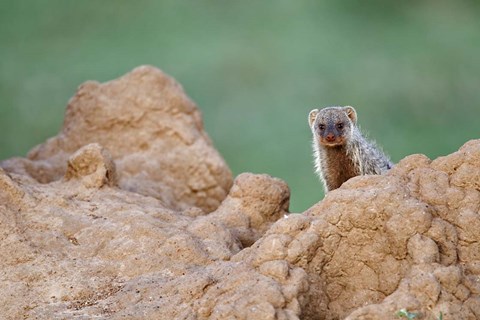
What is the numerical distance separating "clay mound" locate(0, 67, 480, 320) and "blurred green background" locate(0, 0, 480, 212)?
1065 centimetres

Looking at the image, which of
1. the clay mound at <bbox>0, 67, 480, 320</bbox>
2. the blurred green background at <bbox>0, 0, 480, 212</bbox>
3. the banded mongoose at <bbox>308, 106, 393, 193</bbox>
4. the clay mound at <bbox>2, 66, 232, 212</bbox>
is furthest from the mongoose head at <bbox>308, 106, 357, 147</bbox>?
the blurred green background at <bbox>0, 0, 480, 212</bbox>

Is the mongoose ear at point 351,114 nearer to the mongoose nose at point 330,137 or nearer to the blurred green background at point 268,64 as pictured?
the mongoose nose at point 330,137

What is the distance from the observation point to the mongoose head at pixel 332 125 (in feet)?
28.6

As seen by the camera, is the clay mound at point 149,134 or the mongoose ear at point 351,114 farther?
the clay mound at point 149,134

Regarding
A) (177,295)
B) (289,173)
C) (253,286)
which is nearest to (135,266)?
(177,295)

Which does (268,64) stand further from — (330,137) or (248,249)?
(248,249)

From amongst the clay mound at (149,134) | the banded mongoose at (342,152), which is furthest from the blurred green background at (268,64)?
the banded mongoose at (342,152)

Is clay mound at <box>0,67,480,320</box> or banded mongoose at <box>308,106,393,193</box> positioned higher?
banded mongoose at <box>308,106,393,193</box>

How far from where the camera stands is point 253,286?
19.3ft

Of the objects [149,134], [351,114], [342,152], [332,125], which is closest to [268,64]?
[149,134]

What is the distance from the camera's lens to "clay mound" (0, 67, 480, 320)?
5848mm

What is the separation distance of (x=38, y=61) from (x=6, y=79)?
1174mm

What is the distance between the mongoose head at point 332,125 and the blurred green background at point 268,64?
9.20m

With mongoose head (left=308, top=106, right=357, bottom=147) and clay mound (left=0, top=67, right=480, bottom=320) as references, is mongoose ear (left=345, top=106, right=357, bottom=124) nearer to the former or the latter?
mongoose head (left=308, top=106, right=357, bottom=147)
